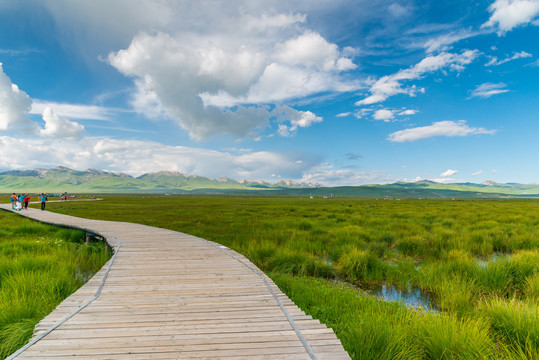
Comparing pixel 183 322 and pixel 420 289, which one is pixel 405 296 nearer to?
pixel 420 289

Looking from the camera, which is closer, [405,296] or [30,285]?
[30,285]

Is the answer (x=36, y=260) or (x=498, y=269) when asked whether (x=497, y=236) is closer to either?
(x=498, y=269)

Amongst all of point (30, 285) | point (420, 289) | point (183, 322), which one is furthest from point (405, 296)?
point (30, 285)

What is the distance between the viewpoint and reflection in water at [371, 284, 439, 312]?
20.8 ft

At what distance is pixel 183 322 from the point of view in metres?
3.71

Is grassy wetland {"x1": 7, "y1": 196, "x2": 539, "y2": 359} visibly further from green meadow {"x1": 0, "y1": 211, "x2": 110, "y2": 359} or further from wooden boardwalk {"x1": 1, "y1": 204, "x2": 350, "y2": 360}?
green meadow {"x1": 0, "y1": 211, "x2": 110, "y2": 359}

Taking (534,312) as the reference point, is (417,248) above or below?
below

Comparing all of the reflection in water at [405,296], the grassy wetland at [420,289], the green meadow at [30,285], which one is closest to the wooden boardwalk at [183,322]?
the green meadow at [30,285]

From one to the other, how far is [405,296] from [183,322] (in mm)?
5989

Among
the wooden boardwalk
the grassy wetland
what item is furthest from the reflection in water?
the wooden boardwalk

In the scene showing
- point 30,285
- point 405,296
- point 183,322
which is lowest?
point 405,296

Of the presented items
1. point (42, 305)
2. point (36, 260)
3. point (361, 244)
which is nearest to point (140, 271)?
point (42, 305)

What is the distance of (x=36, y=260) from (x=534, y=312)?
11.5 m

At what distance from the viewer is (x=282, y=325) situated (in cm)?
357
